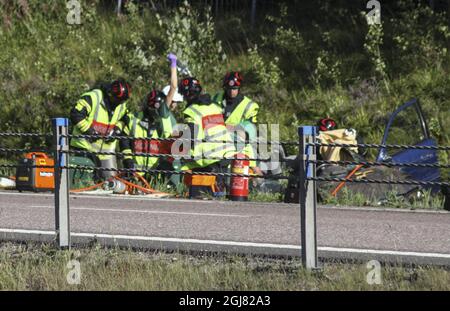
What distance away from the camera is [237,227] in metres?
11.2

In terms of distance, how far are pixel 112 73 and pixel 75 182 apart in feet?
20.7

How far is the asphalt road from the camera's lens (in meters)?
9.75

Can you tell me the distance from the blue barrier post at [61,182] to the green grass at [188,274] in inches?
8.9

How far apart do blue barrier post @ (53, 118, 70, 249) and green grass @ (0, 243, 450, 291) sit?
23cm

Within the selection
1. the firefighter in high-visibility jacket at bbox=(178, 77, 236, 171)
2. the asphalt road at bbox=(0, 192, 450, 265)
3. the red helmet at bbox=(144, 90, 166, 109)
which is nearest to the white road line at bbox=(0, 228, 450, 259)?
the asphalt road at bbox=(0, 192, 450, 265)

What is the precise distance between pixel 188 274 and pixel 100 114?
9117mm

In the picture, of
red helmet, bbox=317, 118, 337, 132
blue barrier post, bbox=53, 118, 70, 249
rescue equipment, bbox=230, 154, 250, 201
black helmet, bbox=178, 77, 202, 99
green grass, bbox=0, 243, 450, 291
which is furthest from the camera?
black helmet, bbox=178, 77, 202, 99

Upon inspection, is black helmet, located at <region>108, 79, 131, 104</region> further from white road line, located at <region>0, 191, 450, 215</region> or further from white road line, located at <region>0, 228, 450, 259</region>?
white road line, located at <region>0, 228, 450, 259</region>

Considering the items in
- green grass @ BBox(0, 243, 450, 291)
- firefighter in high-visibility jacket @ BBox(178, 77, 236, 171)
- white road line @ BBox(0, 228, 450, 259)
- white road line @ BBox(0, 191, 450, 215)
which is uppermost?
firefighter in high-visibility jacket @ BBox(178, 77, 236, 171)

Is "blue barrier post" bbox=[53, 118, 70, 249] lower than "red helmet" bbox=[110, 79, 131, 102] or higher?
lower

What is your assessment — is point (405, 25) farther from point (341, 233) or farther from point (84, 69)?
point (341, 233)

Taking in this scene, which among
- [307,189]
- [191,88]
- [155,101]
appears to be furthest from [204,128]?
[307,189]

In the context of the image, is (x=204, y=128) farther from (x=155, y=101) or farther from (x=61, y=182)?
(x=61, y=182)
